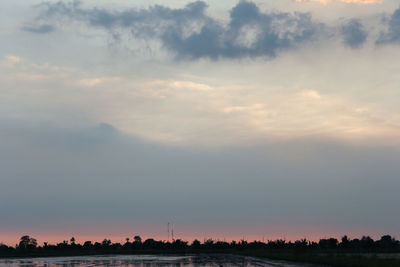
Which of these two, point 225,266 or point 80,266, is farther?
point 80,266

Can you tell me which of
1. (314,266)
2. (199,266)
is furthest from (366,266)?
(199,266)

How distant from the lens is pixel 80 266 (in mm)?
75500

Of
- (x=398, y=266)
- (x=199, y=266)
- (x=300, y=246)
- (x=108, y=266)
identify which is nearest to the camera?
(x=398, y=266)

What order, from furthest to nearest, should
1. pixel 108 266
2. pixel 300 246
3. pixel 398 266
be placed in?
pixel 300 246
pixel 108 266
pixel 398 266

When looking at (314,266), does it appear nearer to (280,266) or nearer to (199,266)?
(280,266)

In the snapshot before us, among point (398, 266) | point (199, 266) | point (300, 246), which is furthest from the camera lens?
point (300, 246)

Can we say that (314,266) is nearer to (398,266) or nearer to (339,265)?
(339,265)

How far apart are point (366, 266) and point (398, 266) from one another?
3.89 m

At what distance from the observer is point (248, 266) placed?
7106cm

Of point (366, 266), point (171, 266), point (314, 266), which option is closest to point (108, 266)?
point (171, 266)

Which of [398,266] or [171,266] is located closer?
[398,266]

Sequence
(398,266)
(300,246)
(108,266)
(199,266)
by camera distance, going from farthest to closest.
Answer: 1. (300,246)
2. (108,266)
3. (199,266)
4. (398,266)

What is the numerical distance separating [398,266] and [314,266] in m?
12.8

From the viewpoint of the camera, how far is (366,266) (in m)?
63.1
